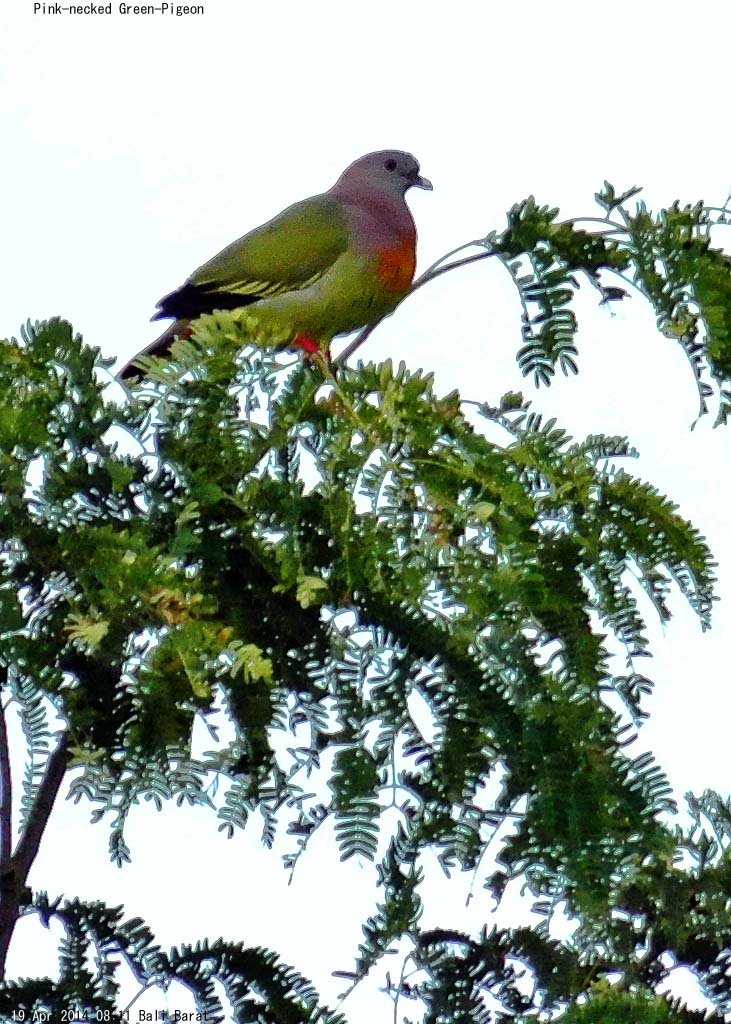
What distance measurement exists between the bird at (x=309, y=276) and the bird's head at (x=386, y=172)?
398 millimetres

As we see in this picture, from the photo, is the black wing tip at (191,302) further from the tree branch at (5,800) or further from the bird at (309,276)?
the tree branch at (5,800)

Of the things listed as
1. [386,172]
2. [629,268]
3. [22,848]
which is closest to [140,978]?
[22,848]

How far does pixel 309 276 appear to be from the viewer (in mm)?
3480

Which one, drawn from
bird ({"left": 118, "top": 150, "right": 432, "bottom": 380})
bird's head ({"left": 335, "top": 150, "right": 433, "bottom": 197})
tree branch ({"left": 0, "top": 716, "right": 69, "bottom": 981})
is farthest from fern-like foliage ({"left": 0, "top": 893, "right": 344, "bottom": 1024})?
bird's head ({"left": 335, "top": 150, "right": 433, "bottom": 197})

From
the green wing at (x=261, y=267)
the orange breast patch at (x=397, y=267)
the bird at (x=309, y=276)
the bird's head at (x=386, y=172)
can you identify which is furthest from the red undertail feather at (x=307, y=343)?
the bird's head at (x=386, y=172)

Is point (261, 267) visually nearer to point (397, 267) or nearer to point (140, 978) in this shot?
point (397, 267)

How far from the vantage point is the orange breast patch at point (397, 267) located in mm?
3586

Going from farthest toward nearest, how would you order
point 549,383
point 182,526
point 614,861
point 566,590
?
1. point 549,383
2. point 566,590
3. point 182,526
4. point 614,861

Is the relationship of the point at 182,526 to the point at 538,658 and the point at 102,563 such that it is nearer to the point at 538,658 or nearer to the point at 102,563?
the point at 102,563

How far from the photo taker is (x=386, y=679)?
5.98 ft

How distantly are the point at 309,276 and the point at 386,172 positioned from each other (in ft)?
3.10

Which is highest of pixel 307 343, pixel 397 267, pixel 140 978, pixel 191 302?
pixel 397 267

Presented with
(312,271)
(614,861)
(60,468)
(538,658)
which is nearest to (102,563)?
(60,468)

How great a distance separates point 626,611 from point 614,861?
1.46 ft
